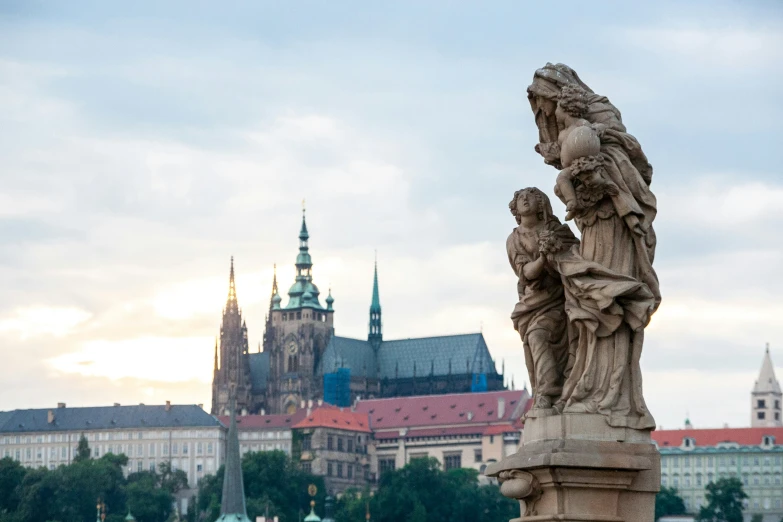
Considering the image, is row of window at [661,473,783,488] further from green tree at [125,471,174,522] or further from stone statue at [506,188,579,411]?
stone statue at [506,188,579,411]

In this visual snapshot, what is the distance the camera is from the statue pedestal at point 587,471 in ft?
29.0

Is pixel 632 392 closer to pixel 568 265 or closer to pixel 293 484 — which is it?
pixel 568 265

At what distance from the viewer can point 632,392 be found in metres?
8.98

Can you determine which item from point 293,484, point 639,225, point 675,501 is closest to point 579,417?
point 639,225

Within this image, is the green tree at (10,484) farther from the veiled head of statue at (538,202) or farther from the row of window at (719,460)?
the veiled head of statue at (538,202)

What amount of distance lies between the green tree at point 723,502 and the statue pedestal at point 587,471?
169868 millimetres

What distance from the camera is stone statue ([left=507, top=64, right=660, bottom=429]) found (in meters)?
8.93

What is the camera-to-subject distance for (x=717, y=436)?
193 meters

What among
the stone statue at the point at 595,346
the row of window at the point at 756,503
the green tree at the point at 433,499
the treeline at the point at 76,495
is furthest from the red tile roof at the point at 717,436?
the stone statue at the point at 595,346

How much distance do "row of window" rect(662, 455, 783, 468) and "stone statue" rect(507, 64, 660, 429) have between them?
7172 inches

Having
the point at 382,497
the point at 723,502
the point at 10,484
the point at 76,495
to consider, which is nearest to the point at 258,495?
the point at 382,497

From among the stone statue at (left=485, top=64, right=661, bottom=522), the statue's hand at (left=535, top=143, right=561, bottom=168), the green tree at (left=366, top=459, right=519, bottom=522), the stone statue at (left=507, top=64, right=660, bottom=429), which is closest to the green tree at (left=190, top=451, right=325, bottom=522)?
the green tree at (left=366, top=459, right=519, bottom=522)

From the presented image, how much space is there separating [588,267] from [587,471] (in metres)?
0.87

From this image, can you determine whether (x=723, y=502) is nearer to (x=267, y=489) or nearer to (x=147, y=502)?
(x=267, y=489)
